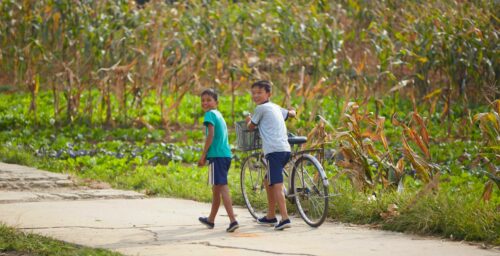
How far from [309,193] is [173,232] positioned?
4.45ft

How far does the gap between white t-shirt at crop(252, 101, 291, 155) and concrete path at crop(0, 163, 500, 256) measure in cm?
76

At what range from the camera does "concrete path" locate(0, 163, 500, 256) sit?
7.48 meters

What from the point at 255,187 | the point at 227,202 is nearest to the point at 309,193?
the point at 227,202

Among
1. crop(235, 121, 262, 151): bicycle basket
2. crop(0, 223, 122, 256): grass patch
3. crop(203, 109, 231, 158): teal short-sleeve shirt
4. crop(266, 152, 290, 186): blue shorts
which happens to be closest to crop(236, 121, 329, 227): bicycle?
crop(235, 121, 262, 151): bicycle basket

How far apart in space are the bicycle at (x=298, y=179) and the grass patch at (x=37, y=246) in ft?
7.47

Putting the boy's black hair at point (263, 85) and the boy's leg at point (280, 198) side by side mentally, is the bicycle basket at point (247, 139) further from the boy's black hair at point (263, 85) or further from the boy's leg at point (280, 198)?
the boy's leg at point (280, 198)

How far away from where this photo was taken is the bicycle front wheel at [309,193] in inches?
343

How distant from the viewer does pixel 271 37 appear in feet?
58.7

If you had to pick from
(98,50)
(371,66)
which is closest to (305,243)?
(98,50)

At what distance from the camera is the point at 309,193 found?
353 inches

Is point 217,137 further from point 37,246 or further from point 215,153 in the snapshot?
point 37,246

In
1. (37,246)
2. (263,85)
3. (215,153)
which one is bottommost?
(37,246)

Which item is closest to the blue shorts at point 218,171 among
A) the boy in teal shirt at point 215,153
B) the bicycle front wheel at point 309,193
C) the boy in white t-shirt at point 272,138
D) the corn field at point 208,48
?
the boy in teal shirt at point 215,153

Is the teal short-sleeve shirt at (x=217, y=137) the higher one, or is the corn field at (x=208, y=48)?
the corn field at (x=208, y=48)
